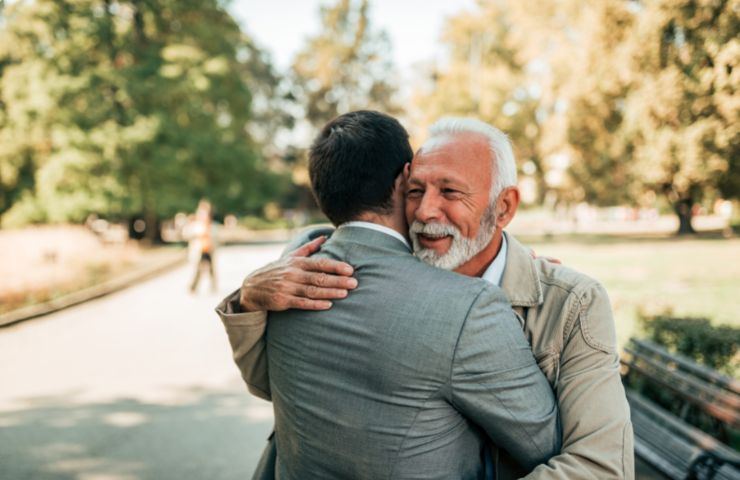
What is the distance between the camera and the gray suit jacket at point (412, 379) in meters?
1.45

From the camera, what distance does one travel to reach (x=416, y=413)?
58.5 inches

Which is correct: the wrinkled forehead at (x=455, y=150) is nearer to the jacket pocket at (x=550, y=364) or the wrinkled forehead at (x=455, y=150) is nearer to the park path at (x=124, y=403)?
the jacket pocket at (x=550, y=364)

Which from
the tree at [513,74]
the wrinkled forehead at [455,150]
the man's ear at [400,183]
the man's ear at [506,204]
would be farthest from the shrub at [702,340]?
the tree at [513,74]

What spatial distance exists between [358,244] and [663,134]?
20.4m

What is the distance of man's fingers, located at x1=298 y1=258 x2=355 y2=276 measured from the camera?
1.63 m

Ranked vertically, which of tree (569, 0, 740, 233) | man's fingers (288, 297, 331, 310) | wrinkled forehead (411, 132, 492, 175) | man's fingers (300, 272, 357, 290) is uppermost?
tree (569, 0, 740, 233)

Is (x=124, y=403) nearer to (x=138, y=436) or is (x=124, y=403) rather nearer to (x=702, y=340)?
(x=138, y=436)

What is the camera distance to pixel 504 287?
1.87m

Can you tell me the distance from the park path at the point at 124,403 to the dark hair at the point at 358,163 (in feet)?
10.7

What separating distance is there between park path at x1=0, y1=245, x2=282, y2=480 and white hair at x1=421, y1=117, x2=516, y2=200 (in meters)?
3.34

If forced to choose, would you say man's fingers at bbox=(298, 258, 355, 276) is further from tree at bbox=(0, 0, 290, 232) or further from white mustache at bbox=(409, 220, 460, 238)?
tree at bbox=(0, 0, 290, 232)

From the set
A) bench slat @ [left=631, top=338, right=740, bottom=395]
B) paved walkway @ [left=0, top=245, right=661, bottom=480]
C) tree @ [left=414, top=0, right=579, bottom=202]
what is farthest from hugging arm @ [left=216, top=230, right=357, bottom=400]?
tree @ [left=414, top=0, right=579, bottom=202]

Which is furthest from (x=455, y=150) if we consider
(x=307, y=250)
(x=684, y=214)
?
(x=684, y=214)

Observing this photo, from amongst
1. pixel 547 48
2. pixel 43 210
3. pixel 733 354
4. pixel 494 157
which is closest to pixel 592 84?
pixel 547 48
